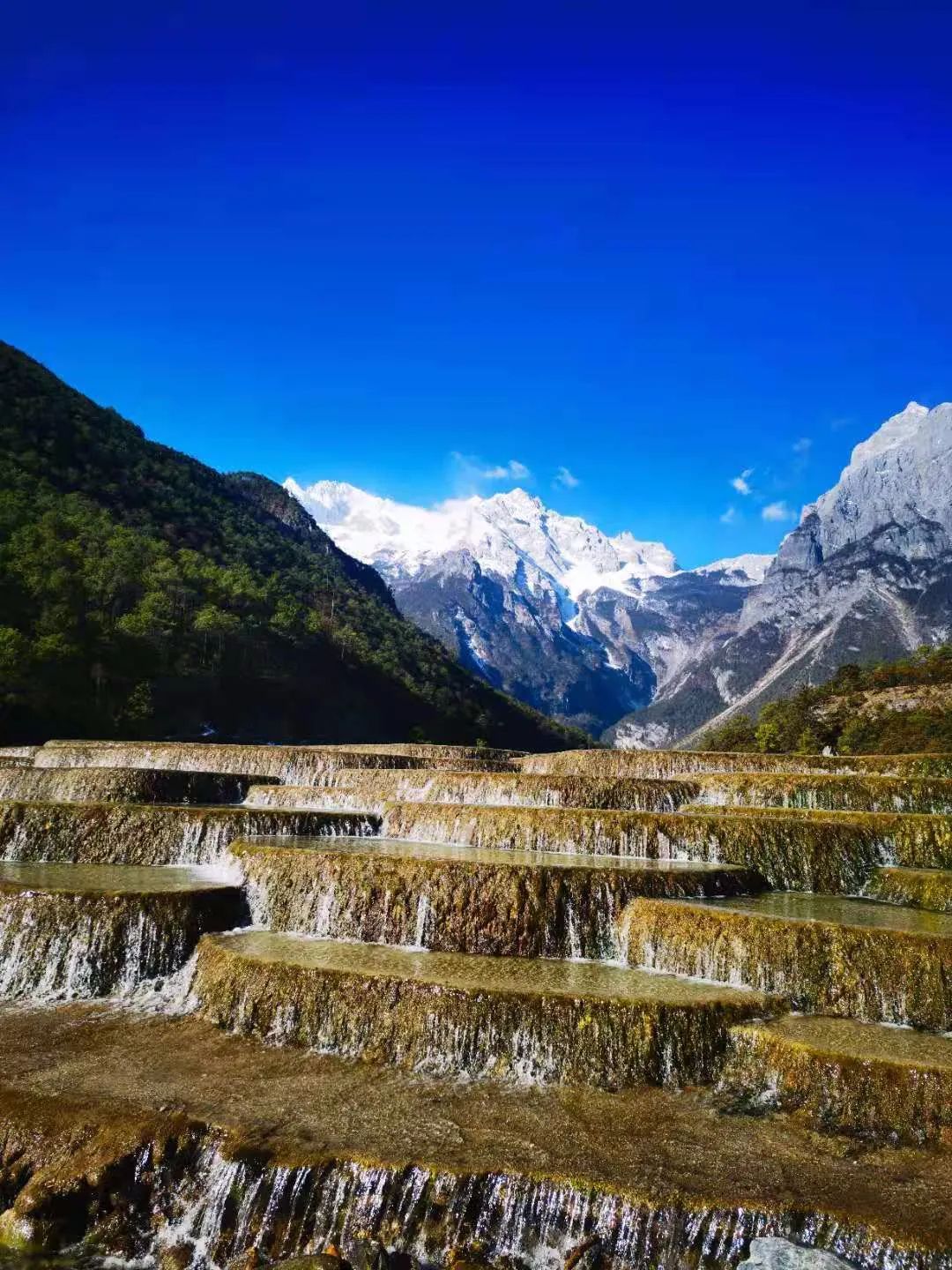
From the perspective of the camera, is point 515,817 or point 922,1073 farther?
point 515,817

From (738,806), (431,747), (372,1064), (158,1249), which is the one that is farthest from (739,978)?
(431,747)

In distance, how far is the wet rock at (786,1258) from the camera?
22.1 feet

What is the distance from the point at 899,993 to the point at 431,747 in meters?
28.5

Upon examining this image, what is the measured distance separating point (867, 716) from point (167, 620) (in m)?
49.0

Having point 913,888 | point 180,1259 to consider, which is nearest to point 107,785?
point 180,1259

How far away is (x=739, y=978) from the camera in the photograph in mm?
11609

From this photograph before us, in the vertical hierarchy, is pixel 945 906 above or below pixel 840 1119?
above

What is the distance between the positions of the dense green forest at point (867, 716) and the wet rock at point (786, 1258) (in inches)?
1891

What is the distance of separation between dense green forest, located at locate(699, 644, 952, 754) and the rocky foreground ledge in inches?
1840

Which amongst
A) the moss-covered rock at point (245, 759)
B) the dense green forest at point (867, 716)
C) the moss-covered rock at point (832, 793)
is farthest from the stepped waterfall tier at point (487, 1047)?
the dense green forest at point (867, 716)

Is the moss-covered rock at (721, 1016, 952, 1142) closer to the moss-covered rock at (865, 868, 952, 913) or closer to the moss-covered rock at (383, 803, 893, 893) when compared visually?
the moss-covered rock at (865, 868, 952, 913)

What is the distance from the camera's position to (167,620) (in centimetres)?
6106

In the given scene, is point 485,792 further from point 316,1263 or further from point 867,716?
point 867,716

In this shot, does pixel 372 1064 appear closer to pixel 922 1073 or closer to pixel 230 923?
pixel 230 923
